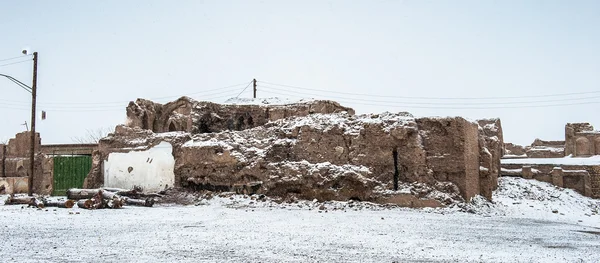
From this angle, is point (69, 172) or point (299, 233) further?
point (69, 172)

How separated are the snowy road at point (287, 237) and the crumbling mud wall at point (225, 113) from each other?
22.9 feet

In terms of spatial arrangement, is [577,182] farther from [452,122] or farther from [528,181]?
[452,122]

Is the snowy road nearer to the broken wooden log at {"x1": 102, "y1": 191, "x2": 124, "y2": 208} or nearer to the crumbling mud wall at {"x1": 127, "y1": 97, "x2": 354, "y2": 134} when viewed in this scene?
the broken wooden log at {"x1": 102, "y1": 191, "x2": 124, "y2": 208}

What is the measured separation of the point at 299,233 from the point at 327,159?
20.1 ft

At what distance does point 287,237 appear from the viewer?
9.45 meters

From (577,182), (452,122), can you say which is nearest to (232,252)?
(452,122)

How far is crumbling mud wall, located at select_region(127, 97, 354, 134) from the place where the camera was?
20.6 metres

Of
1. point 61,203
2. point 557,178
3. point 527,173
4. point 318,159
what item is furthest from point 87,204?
point 557,178

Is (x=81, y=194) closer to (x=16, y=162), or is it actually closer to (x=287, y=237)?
(x=287, y=237)

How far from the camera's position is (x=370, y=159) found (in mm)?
15375

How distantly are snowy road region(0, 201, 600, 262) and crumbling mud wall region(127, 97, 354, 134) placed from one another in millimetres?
6990

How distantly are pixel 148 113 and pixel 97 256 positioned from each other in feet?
54.0

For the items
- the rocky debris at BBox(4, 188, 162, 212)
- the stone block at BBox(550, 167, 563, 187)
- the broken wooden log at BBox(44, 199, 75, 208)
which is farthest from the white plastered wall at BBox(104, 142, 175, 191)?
the stone block at BBox(550, 167, 563, 187)

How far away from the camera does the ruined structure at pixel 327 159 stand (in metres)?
14.8
